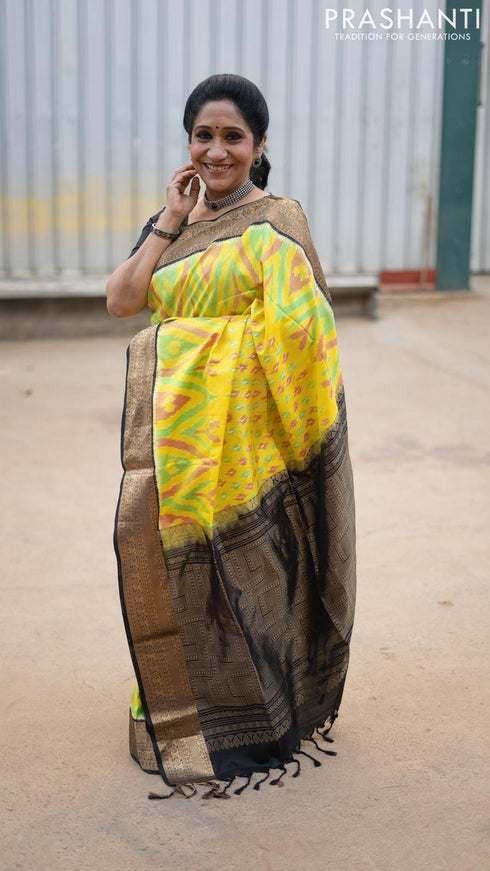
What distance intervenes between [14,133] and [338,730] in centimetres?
627

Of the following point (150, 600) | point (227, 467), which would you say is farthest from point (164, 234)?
point (150, 600)

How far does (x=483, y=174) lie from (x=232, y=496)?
22.5ft

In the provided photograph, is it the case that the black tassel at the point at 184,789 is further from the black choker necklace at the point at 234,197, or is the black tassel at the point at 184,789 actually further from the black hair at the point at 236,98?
the black hair at the point at 236,98

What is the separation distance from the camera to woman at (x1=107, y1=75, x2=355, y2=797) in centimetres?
252

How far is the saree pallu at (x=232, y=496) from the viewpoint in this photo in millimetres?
2520

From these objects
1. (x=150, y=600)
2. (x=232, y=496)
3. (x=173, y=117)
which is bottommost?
(x=150, y=600)

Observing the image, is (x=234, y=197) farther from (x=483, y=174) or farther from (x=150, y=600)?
(x=483, y=174)

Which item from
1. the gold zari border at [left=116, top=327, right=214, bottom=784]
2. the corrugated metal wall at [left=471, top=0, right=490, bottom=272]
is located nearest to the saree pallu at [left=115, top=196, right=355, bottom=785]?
the gold zari border at [left=116, top=327, right=214, bottom=784]

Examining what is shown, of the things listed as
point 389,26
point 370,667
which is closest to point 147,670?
point 370,667

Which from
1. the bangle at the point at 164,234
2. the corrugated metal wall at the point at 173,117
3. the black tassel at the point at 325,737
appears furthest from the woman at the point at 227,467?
the corrugated metal wall at the point at 173,117

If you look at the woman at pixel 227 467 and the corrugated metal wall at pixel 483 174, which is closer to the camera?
the woman at pixel 227 467

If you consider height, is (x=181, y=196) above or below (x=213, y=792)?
above

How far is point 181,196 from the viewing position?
2.68 meters

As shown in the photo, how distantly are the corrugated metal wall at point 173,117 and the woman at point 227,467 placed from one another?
18.6ft
